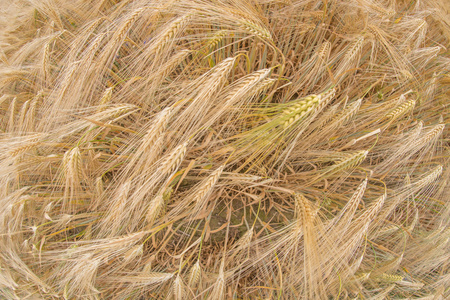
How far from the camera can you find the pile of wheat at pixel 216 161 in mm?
1130

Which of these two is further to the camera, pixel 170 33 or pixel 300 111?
pixel 170 33

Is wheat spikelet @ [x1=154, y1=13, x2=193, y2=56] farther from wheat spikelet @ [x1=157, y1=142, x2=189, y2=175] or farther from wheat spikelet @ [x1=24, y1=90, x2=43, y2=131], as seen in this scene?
wheat spikelet @ [x1=24, y1=90, x2=43, y2=131]

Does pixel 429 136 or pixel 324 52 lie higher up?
pixel 324 52

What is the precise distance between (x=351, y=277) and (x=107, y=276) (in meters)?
1.23

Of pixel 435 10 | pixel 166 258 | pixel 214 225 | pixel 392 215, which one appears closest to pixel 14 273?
pixel 166 258

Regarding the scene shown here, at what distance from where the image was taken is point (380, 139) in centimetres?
152

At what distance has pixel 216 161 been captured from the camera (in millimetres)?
1380

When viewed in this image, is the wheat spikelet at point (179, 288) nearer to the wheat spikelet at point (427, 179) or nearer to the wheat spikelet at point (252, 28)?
the wheat spikelet at point (252, 28)

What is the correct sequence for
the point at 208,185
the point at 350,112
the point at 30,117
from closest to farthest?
the point at 208,185
the point at 350,112
the point at 30,117

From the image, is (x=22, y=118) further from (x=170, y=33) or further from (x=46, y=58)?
(x=170, y=33)

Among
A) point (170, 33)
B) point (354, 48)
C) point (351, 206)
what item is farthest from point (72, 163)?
point (354, 48)

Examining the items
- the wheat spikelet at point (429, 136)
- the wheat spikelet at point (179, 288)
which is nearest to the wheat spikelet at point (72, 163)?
the wheat spikelet at point (179, 288)

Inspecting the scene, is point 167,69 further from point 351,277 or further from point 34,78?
point 351,277

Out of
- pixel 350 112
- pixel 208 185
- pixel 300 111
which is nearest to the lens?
pixel 300 111
